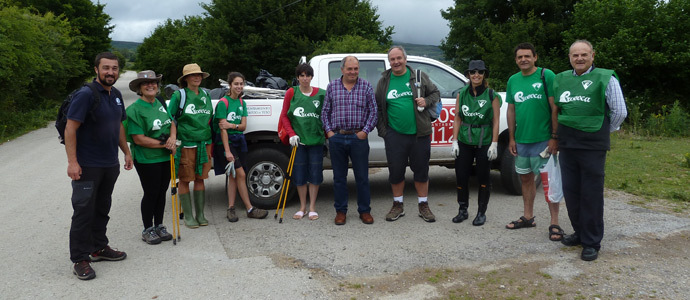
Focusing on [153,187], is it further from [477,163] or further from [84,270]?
[477,163]

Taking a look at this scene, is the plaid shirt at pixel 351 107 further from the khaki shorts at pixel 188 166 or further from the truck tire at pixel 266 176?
the khaki shorts at pixel 188 166

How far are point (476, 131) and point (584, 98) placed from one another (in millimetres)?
1255

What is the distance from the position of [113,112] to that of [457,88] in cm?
413

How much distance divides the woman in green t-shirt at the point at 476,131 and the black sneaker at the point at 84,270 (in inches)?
141

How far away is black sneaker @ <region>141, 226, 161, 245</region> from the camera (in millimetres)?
5041

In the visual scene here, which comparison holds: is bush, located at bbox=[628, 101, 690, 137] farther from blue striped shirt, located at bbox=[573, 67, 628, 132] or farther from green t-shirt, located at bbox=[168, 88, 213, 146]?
green t-shirt, located at bbox=[168, 88, 213, 146]

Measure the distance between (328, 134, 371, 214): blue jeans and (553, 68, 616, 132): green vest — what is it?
6.63ft

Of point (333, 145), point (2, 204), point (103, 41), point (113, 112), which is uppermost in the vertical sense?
point (103, 41)

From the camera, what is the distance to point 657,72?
17062 millimetres

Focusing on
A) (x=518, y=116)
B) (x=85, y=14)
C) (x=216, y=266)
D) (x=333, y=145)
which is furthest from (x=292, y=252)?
(x=85, y=14)

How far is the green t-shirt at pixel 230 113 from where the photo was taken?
18.5 feet

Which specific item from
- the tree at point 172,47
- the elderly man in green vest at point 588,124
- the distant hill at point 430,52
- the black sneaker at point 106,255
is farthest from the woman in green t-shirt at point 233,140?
the tree at point 172,47

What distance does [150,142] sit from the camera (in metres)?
4.83

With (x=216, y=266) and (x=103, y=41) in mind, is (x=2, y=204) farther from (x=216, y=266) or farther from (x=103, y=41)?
(x=103, y=41)
